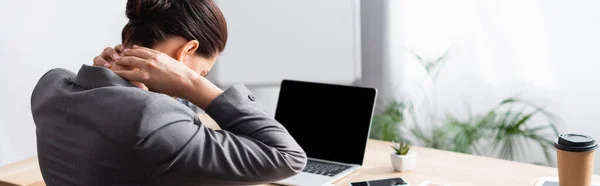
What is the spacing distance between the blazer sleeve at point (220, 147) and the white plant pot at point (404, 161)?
73cm

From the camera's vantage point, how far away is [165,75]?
4.31ft

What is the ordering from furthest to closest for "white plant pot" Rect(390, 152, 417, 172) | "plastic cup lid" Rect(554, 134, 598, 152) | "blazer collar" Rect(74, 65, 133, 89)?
"white plant pot" Rect(390, 152, 417, 172)
"plastic cup lid" Rect(554, 134, 598, 152)
"blazer collar" Rect(74, 65, 133, 89)

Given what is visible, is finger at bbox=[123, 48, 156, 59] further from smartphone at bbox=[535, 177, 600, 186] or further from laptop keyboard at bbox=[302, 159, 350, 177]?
smartphone at bbox=[535, 177, 600, 186]

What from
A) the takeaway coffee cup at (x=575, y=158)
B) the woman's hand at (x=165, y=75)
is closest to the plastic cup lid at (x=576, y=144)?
the takeaway coffee cup at (x=575, y=158)

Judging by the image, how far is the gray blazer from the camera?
1.15 meters

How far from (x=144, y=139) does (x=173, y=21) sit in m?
0.29

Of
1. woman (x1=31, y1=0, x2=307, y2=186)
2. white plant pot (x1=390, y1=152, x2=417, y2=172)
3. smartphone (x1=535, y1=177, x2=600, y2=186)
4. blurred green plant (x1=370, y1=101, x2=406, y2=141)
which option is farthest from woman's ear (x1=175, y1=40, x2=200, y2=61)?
blurred green plant (x1=370, y1=101, x2=406, y2=141)

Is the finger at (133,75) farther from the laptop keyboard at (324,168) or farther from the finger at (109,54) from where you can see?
Answer: the laptop keyboard at (324,168)

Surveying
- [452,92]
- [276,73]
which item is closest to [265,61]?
[276,73]

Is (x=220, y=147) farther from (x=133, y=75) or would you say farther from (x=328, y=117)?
(x=328, y=117)

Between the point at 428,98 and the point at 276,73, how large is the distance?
70cm

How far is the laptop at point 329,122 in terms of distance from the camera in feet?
6.97

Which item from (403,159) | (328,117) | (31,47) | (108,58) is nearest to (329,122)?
(328,117)

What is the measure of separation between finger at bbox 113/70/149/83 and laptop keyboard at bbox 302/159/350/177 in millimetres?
858
